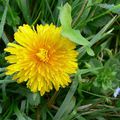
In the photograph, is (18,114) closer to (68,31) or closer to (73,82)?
(73,82)

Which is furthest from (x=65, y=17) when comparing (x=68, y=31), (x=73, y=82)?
(x=73, y=82)

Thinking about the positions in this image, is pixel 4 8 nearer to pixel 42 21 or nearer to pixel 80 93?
pixel 42 21

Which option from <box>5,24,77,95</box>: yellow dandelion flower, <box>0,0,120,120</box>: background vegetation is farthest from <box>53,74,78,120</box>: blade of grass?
<box>5,24,77,95</box>: yellow dandelion flower

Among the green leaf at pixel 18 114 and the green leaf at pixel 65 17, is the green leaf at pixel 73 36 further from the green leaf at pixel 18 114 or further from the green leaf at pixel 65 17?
the green leaf at pixel 18 114

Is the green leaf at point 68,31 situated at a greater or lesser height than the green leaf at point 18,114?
greater

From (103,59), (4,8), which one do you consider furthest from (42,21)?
(103,59)

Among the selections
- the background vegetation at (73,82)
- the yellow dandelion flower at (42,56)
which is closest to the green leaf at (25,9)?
the background vegetation at (73,82)
